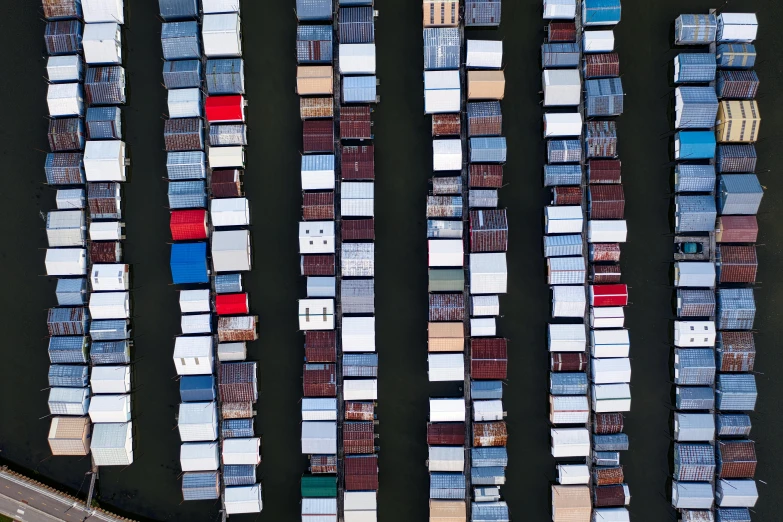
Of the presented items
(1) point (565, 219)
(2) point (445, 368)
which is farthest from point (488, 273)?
(2) point (445, 368)

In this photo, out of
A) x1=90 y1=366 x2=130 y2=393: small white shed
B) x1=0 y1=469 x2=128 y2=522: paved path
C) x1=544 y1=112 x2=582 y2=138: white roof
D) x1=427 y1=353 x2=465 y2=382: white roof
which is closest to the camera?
x1=544 y1=112 x2=582 y2=138: white roof

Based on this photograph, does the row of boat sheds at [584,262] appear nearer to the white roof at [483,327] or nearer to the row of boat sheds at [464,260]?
the row of boat sheds at [464,260]

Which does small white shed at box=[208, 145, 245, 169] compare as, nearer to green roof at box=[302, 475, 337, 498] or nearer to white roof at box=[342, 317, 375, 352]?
white roof at box=[342, 317, 375, 352]

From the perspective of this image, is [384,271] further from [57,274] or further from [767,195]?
[767,195]

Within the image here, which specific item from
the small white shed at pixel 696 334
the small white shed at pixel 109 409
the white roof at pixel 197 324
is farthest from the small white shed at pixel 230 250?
the small white shed at pixel 696 334

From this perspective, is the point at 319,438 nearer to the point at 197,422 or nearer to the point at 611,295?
the point at 197,422

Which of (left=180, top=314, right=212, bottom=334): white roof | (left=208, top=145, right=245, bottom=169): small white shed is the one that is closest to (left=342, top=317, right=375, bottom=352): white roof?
(left=180, top=314, right=212, bottom=334): white roof

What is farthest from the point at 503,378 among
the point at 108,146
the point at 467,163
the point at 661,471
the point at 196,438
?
the point at 108,146
